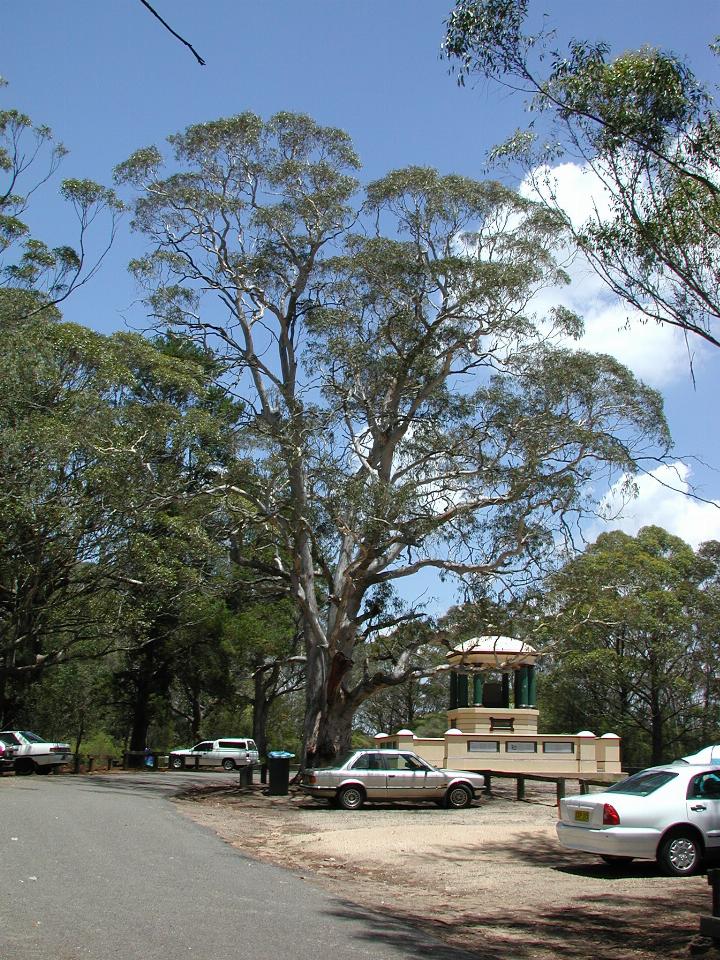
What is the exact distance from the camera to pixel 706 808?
1169 cm

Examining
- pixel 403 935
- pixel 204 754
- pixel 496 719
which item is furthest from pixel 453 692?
pixel 403 935

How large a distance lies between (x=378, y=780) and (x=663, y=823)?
10.2m

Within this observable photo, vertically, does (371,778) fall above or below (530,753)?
below

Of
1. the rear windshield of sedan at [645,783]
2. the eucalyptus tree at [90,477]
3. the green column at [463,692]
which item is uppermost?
the eucalyptus tree at [90,477]

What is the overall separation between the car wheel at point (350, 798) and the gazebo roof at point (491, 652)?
6966mm

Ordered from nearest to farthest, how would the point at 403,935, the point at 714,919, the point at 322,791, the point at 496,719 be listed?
1. the point at 714,919
2. the point at 403,935
3. the point at 322,791
4. the point at 496,719

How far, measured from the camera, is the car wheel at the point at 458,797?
2153 centimetres

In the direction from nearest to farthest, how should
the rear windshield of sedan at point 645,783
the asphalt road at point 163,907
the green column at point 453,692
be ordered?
1. the asphalt road at point 163,907
2. the rear windshield of sedan at point 645,783
3. the green column at point 453,692

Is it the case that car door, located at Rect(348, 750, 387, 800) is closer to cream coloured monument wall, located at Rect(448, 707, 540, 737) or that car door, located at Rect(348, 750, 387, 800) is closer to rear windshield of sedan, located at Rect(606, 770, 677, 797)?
rear windshield of sedan, located at Rect(606, 770, 677, 797)

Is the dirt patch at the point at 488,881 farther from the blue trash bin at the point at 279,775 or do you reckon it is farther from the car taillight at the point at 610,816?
the blue trash bin at the point at 279,775

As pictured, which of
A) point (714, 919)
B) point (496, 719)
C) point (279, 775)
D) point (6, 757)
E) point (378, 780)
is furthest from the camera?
point (496, 719)

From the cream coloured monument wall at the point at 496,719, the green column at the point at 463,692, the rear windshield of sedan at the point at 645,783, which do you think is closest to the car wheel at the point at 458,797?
the rear windshield of sedan at the point at 645,783

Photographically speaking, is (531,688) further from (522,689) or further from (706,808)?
(706,808)

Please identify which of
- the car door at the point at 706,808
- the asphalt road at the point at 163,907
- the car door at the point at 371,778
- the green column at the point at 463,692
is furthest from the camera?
the green column at the point at 463,692
